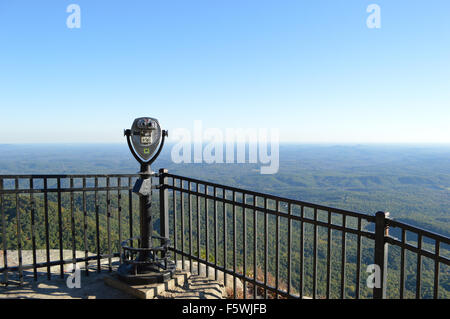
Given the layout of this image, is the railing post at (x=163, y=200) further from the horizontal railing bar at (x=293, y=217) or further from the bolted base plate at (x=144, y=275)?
the bolted base plate at (x=144, y=275)

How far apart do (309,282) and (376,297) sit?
2599 centimetres

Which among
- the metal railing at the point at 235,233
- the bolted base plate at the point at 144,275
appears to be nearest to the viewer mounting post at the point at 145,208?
the bolted base plate at the point at 144,275

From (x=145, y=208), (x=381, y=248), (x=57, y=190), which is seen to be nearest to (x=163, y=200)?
(x=145, y=208)

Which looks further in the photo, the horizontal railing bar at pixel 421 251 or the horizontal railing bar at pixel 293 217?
the horizontal railing bar at pixel 293 217

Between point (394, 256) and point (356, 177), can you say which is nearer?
point (394, 256)

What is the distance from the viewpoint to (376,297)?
112 inches

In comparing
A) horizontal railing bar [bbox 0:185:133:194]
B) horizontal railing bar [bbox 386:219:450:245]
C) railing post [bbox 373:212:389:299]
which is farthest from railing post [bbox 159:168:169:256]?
horizontal railing bar [bbox 386:219:450:245]

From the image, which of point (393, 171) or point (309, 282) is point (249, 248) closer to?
point (309, 282)

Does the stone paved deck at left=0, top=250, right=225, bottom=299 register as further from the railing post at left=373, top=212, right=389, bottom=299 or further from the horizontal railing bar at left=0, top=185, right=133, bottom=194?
the railing post at left=373, top=212, right=389, bottom=299

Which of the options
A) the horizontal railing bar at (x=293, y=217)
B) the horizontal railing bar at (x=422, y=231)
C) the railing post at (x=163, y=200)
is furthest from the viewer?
the railing post at (x=163, y=200)

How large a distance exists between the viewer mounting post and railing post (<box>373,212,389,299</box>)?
263cm

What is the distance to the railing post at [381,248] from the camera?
275cm

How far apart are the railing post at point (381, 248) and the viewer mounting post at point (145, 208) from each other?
2.63 m
